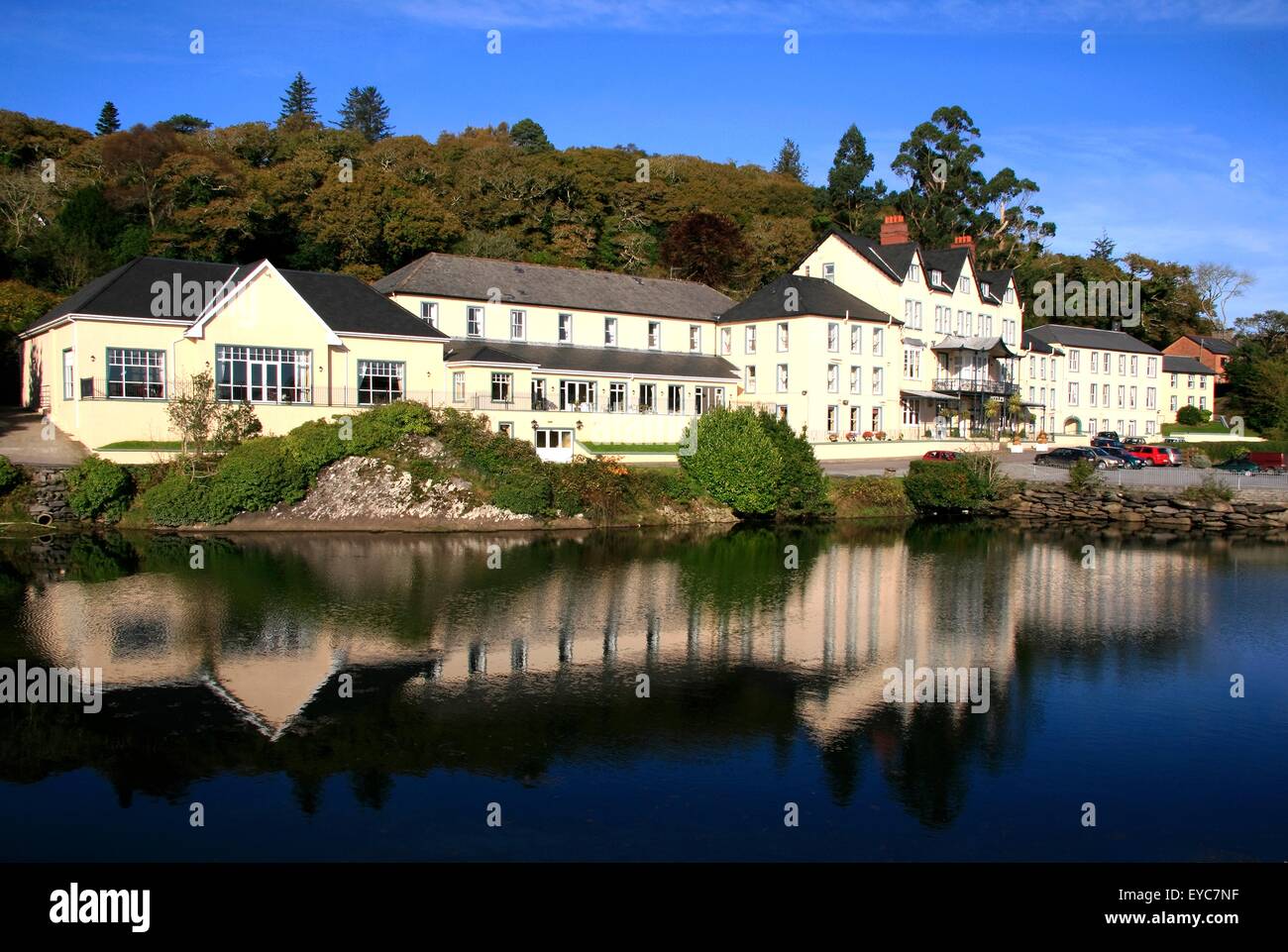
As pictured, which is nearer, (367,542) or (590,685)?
(590,685)

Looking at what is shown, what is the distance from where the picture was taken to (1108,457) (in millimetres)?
57375

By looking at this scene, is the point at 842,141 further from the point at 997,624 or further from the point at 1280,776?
the point at 1280,776

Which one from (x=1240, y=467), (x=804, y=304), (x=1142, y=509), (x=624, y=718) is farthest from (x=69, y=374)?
(x=1240, y=467)

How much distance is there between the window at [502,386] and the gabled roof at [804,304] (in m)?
17.8

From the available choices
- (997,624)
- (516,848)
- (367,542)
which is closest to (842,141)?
(367,542)

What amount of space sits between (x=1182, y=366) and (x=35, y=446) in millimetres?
80162

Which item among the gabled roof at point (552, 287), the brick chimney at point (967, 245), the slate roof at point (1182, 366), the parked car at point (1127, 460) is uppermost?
the brick chimney at point (967, 245)

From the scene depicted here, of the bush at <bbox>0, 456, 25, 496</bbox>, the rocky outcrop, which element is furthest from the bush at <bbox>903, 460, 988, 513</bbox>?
the bush at <bbox>0, 456, 25, 496</bbox>

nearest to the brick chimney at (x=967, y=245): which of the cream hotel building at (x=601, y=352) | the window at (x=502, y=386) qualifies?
the cream hotel building at (x=601, y=352)

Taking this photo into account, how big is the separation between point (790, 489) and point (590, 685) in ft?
88.6

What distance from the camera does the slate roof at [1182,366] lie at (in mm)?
85500

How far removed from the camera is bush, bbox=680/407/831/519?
139 ft

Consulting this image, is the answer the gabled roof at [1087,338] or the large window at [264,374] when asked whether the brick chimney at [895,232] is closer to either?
the gabled roof at [1087,338]
